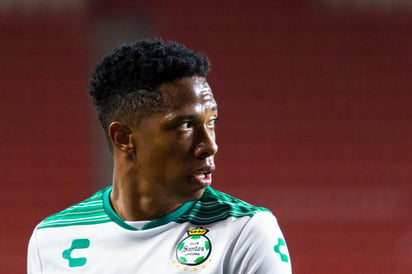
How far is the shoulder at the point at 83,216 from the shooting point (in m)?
2.31

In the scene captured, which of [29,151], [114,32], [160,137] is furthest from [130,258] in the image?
[29,151]

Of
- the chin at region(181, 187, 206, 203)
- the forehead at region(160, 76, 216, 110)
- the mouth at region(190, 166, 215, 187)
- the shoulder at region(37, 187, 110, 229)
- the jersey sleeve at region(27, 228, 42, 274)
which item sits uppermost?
the forehead at region(160, 76, 216, 110)

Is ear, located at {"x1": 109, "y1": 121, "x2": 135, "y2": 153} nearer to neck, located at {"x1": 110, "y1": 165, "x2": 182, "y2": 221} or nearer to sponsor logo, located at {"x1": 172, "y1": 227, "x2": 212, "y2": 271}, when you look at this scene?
neck, located at {"x1": 110, "y1": 165, "x2": 182, "y2": 221}

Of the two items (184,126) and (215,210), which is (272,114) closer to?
(215,210)

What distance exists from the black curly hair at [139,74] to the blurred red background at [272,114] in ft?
11.7

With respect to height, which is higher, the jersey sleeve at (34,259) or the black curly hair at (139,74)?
the black curly hair at (139,74)

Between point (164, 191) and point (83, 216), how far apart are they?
0.33m

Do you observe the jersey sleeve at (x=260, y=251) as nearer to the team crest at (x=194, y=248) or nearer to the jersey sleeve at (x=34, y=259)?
the team crest at (x=194, y=248)

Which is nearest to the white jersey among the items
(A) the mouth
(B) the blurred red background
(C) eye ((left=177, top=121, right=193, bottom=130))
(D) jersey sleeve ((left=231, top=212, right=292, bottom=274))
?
(D) jersey sleeve ((left=231, top=212, right=292, bottom=274))

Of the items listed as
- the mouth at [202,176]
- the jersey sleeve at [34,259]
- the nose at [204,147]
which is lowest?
the jersey sleeve at [34,259]

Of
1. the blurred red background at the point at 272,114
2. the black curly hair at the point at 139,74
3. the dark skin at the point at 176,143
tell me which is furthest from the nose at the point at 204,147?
the blurred red background at the point at 272,114

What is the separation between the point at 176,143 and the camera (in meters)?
2.04

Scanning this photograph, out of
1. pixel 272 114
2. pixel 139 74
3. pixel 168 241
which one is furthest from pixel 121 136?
pixel 272 114

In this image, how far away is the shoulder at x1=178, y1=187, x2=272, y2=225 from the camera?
2.11m
